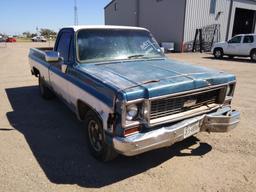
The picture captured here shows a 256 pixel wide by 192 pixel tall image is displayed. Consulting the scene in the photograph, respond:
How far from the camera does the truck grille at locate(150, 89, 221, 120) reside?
10.3 ft

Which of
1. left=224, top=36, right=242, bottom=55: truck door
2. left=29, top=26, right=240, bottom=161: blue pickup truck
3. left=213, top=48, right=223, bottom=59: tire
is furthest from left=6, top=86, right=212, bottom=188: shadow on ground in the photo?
left=213, top=48, right=223, bottom=59: tire

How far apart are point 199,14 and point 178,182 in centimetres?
2259

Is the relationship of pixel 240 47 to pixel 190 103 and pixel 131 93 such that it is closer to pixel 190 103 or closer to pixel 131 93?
pixel 190 103

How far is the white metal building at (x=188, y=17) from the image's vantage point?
75.0ft

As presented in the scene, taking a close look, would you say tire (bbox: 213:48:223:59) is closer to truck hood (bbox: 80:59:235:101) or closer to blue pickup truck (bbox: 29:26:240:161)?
blue pickup truck (bbox: 29:26:240:161)

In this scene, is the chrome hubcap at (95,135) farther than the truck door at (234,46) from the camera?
No

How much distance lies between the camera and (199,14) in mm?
23297

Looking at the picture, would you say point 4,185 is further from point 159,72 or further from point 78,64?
point 159,72

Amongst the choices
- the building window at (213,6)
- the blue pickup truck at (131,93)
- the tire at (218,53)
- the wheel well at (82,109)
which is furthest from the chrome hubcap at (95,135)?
the building window at (213,6)

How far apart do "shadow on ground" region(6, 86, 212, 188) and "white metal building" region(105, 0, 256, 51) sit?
19454mm

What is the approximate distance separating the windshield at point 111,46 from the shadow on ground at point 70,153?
149 cm

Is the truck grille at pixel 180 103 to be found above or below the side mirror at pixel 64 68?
below

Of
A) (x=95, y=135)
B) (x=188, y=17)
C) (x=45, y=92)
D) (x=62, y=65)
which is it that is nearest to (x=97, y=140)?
(x=95, y=135)

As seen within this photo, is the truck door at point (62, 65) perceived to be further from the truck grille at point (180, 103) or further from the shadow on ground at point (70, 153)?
the truck grille at point (180, 103)
